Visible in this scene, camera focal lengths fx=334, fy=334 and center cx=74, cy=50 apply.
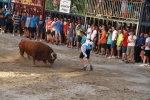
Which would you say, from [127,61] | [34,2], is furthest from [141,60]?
[34,2]

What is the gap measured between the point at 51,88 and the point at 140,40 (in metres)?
8.16

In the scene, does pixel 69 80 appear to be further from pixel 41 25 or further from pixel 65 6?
pixel 65 6

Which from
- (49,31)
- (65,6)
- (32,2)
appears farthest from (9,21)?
(65,6)

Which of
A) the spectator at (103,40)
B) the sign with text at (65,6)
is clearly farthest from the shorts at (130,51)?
the sign with text at (65,6)

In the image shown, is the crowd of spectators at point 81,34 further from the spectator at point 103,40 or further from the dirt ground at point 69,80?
the dirt ground at point 69,80

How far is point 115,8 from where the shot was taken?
19156mm

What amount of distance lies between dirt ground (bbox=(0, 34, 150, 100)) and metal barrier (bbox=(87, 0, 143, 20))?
3571 mm

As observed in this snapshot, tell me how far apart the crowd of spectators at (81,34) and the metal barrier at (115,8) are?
72cm

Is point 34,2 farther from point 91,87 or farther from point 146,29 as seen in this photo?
point 91,87

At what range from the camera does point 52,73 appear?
11.9m

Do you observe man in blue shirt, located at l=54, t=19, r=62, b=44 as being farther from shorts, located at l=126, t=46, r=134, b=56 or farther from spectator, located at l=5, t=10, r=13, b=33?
shorts, located at l=126, t=46, r=134, b=56

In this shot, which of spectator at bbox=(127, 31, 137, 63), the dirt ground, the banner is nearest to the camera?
the dirt ground

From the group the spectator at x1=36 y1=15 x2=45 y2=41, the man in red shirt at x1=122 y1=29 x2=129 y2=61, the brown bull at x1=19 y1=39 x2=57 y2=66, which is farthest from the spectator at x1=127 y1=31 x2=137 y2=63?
the spectator at x1=36 y1=15 x2=45 y2=41

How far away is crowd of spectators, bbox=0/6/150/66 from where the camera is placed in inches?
655
